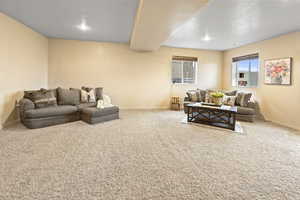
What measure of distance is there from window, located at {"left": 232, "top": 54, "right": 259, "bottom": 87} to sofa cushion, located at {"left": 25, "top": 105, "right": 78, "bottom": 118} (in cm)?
606

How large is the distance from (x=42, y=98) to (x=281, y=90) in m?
6.64

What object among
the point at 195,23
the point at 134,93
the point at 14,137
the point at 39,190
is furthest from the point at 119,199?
the point at 134,93

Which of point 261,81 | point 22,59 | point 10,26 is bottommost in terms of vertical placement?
Answer: point 261,81

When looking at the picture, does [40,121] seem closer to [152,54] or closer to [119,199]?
[119,199]

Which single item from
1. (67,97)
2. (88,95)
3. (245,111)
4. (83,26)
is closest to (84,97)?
(88,95)

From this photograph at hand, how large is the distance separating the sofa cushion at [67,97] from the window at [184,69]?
3992mm

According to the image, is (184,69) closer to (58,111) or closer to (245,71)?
(245,71)

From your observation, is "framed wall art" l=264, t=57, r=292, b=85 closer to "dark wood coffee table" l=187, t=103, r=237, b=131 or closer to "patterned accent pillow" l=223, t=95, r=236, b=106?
"patterned accent pillow" l=223, t=95, r=236, b=106

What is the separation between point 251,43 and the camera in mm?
5855

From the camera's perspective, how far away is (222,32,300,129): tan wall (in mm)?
4387

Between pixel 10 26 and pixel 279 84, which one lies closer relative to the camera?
pixel 10 26

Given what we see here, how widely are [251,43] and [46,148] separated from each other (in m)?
6.83

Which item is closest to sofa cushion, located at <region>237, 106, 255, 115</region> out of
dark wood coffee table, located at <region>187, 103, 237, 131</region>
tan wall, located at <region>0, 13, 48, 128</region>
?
dark wood coffee table, located at <region>187, 103, 237, 131</region>

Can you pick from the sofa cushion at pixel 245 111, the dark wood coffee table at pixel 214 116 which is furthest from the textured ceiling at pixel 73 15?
the sofa cushion at pixel 245 111
